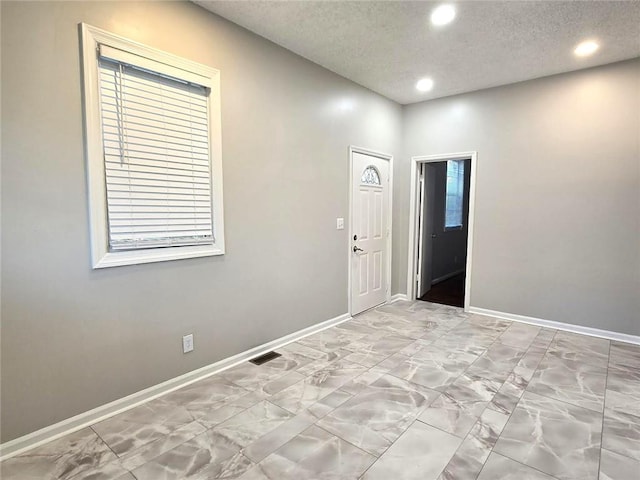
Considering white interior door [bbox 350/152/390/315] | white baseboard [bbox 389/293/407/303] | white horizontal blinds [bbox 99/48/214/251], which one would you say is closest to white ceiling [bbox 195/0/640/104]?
white horizontal blinds [bbox 99/48/214/251]

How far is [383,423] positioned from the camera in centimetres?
219

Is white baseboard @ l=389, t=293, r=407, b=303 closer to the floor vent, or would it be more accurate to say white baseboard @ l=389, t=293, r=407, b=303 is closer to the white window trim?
the floor vent

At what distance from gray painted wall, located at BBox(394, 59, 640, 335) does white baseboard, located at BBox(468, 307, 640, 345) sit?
56 millimetres

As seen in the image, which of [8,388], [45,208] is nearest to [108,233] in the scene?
[45,208]

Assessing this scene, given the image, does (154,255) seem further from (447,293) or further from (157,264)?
Answer: (447,293)

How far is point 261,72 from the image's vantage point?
306 cm

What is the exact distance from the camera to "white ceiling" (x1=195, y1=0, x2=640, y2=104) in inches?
101

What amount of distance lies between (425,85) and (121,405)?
14.4 ft

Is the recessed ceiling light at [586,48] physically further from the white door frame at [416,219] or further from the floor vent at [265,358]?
the floor vent at [265,358]

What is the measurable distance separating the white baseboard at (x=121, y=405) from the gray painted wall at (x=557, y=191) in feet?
9.64

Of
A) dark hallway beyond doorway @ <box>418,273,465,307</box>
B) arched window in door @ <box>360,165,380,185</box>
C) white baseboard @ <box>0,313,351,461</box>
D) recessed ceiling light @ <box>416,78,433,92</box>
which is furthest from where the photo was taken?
dark hallway beyond doorway @ <box>418,273,465,307</box>

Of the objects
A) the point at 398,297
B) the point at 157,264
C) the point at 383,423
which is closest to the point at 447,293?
the point at 398,297

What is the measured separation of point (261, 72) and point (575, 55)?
3.05 m

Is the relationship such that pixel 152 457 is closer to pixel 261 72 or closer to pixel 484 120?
pixel 261 72
